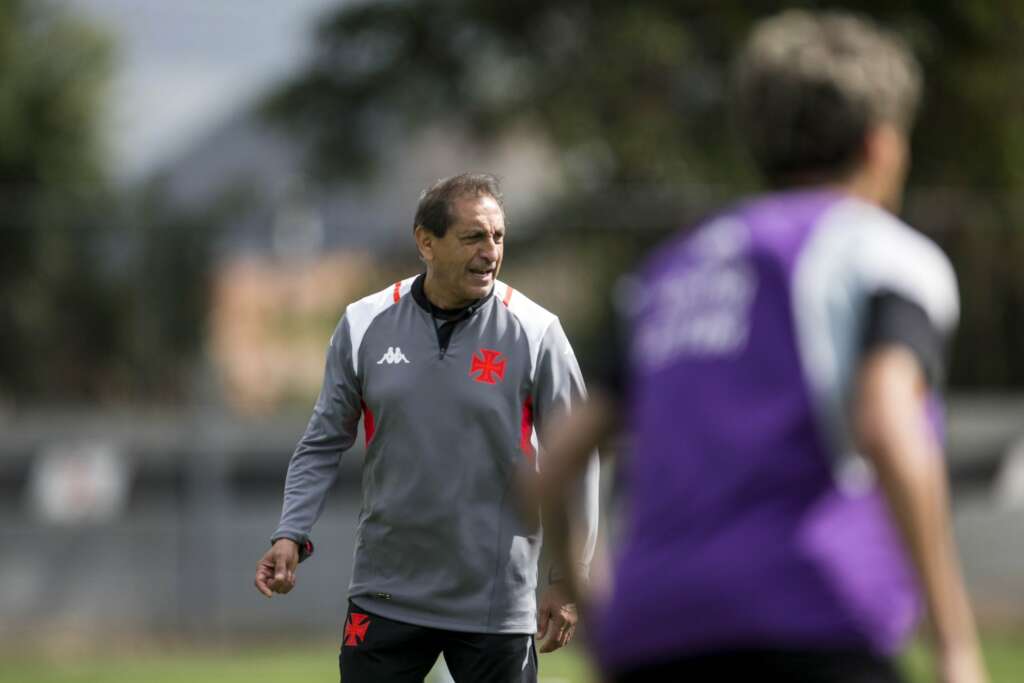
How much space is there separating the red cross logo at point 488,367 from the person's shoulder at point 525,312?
0.12 metres

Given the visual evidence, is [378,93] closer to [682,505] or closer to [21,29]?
[21,29]

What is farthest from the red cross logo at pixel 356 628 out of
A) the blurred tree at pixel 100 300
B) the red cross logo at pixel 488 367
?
the blurred tree at pixel 100 300

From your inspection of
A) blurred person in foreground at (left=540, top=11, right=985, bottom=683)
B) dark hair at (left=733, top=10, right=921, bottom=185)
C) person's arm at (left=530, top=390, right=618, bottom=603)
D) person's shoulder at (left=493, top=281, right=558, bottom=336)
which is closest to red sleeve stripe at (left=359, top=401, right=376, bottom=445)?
person's shoulder at (left=493, top=281, right=558, bottom=336)

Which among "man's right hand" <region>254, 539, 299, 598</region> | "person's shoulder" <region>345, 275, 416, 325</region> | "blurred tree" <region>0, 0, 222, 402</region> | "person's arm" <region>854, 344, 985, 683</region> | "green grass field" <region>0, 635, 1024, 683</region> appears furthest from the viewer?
"blurred tree" <region>0, 0, 222, 402</region>

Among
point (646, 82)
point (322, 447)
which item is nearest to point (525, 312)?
point (322, 447)

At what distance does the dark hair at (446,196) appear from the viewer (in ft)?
15.9

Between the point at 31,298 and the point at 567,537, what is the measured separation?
35.4 feet

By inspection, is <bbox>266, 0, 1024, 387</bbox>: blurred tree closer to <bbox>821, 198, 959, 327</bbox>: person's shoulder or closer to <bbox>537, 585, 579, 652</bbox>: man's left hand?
<bbox>537, 585, 579, 652</bbox>: man's left hand

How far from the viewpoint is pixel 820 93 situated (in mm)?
2494

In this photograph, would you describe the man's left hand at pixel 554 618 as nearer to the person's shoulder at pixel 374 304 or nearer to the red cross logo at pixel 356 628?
the red cross logo at pixel 356 628

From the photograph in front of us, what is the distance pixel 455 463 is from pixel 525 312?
479 millimetres

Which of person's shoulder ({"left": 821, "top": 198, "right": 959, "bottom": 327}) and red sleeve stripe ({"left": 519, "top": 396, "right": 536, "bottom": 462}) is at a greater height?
person's shoulder ({"left": 821, "top": 198, "right": 959, "bottom": 327})

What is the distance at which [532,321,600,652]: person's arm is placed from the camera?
4520 mm

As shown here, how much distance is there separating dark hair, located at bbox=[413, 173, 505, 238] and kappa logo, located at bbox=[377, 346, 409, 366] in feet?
1.10
